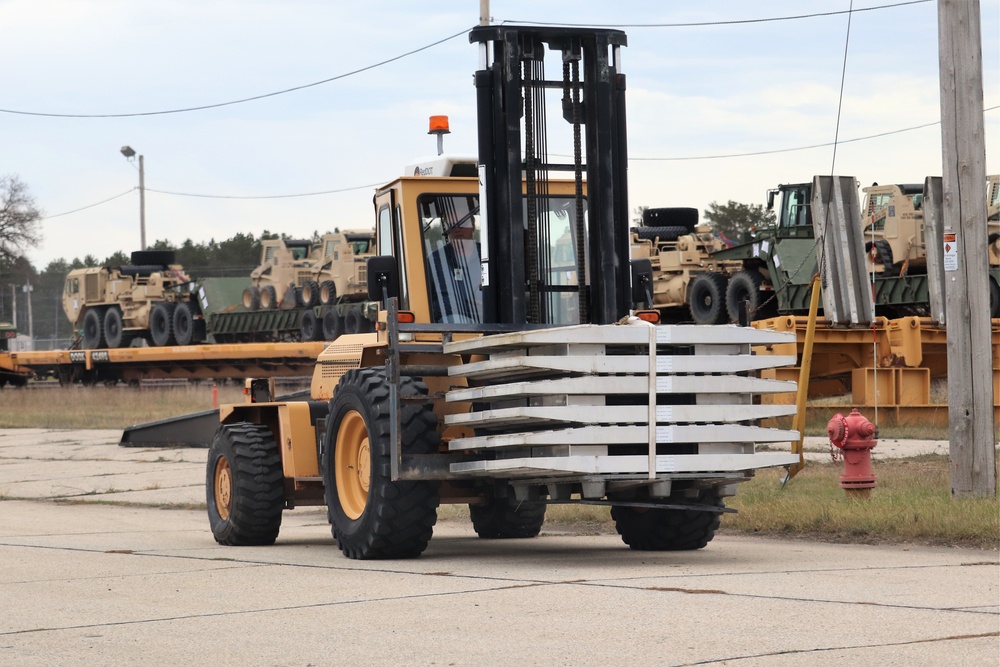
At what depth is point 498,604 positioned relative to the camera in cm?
706

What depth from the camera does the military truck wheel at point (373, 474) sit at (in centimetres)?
889

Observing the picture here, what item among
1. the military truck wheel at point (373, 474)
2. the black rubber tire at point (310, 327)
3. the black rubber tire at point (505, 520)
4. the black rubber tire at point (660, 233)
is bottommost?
the black rubber tire at point (505, 520)

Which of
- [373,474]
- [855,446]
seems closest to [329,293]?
[855,446]

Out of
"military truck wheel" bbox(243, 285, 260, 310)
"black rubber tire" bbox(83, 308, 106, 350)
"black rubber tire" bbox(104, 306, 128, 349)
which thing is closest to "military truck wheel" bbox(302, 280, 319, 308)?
"military truck wheel" bbox(243, 285, 260, 310)

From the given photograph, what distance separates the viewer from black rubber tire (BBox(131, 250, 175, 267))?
170 ft

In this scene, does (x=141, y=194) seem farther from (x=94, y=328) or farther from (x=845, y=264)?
(x=845, y=264)

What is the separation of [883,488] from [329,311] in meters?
31.4

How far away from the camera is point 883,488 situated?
12.4 m

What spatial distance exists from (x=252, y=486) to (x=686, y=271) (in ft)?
90.6

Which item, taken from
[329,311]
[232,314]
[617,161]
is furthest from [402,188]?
[232,314]

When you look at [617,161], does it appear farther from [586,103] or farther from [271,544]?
[271,544]

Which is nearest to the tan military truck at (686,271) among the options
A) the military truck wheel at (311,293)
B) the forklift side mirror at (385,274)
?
the military truck wheel at (311,293)

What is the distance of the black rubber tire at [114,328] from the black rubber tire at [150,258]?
2224 millimetres

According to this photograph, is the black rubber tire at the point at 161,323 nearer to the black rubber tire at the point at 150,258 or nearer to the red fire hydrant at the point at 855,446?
the black rubber tire at the point at 150,258
